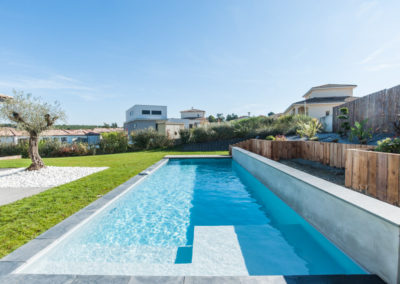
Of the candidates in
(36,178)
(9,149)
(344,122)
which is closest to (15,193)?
(36,178)

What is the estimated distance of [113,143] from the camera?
52.6 feet

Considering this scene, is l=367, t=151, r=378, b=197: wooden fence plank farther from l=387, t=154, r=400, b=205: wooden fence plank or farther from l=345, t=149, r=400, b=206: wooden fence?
l=387, t=154, r=400, b=205: wooden fence plank

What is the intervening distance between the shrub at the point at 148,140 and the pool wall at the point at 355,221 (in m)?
14.8

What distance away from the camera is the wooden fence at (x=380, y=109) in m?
6.96

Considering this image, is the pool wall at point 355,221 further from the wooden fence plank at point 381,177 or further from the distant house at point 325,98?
the distant house at point 325,98

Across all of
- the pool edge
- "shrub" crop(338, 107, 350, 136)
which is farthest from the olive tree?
"shrub" crop(338, 107, 350, 136)

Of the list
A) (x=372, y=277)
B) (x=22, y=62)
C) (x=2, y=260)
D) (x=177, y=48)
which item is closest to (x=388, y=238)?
(x=372, y=277)

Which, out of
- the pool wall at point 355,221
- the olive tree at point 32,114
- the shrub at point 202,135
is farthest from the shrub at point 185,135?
the pool wall at point 355,221

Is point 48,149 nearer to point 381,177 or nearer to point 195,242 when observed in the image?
point 195,242

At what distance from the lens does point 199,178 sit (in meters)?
7.21

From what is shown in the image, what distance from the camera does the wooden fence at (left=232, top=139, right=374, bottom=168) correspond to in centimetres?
508

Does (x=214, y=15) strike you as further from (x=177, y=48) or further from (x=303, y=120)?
(x=303, y=120)

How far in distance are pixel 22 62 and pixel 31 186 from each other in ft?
44.4

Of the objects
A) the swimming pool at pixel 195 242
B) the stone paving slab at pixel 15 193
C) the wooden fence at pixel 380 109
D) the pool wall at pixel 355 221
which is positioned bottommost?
the swimming pool at pixel 195 242
